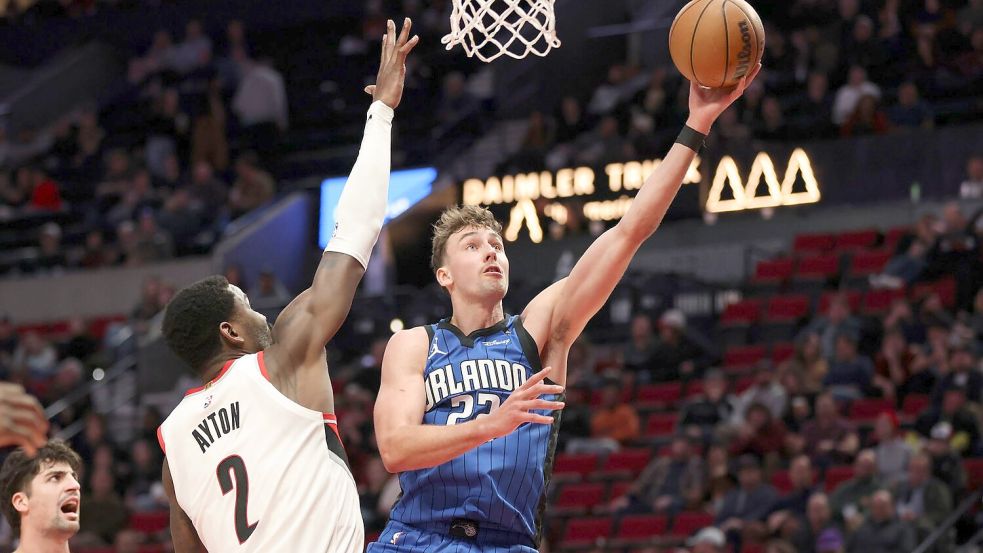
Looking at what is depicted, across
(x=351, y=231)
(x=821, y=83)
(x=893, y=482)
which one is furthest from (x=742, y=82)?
(x=821, y=83)

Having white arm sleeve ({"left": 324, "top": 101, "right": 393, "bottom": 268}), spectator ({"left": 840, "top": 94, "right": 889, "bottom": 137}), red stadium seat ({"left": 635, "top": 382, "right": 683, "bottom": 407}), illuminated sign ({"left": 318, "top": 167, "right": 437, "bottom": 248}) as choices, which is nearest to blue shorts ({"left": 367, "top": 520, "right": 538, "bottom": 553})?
white arm sleeve ({"left": 324, "top": 101, "right": 393, "bottom": 268})

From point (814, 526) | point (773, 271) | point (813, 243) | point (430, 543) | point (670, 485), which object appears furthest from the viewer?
point (813, 243)

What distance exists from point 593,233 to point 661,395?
129 inches

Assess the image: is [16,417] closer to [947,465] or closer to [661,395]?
[947,465]

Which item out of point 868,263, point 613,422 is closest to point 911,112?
point 868,263

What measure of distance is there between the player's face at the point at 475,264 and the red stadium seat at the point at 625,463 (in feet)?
29.3

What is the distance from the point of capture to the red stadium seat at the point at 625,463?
1419cm

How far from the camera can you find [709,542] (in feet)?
38.9

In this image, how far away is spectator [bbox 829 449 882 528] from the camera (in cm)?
1197

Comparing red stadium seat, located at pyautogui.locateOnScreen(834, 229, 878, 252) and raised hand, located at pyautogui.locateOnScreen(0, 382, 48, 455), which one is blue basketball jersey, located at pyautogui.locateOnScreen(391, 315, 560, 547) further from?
red stadium seat, located at pyautogui.locateOnScreen(834, 229, 878, 252)

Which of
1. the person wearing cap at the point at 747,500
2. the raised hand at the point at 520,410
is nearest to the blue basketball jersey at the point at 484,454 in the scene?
the raised hand at the point at 520,410

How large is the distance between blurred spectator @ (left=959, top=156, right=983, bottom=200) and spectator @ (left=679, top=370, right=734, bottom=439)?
13.0ft

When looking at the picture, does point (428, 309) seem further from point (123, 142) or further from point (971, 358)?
point (123, 142)

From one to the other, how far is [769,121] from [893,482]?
20.8ft
